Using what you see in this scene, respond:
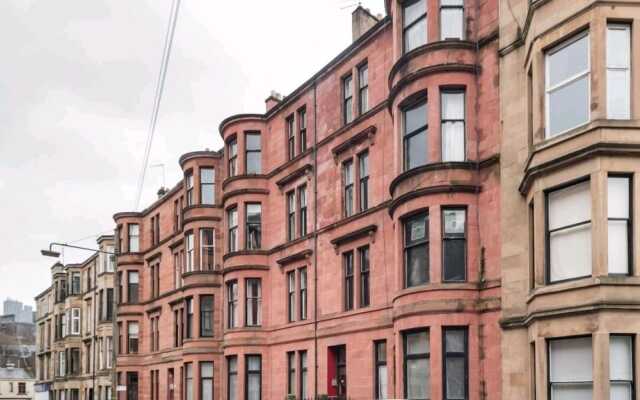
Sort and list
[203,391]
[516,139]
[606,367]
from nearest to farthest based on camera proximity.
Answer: [606,367], [516,139], [203,391]

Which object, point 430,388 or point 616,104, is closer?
point 616,104

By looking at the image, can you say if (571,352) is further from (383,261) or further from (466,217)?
(383,261)

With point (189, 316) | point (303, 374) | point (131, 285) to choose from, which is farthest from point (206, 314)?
point (131, 285)

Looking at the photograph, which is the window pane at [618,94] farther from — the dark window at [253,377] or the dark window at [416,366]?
the dark window at [253,377]

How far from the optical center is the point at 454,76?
862 inches

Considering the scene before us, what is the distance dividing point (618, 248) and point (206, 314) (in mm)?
26350

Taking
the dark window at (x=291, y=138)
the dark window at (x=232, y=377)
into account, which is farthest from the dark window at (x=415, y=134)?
the dark window at (x=232, y=377)

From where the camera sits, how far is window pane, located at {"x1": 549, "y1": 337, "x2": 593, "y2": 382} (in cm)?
1614

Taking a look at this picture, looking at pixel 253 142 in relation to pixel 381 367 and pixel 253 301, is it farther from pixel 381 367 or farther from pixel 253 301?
pixel 381 367

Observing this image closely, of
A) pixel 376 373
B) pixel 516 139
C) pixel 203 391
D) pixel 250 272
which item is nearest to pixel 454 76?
pixel 516 139

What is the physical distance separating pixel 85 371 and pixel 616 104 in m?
54.8

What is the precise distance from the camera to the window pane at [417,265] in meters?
21.9

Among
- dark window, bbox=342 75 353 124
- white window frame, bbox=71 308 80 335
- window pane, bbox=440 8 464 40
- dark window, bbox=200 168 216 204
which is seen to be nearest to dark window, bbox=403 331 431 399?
window pane, bbox=440 8 464 40

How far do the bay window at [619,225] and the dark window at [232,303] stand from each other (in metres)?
21.0
